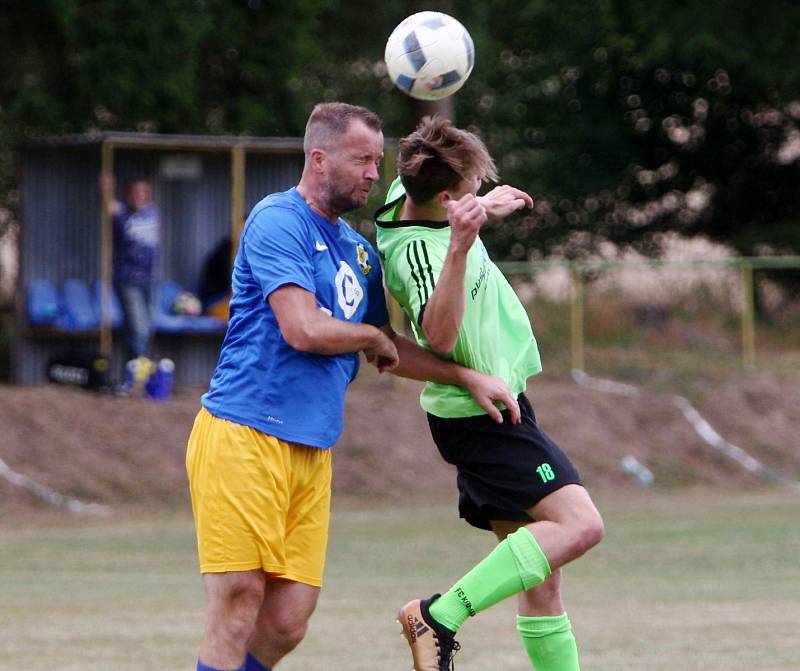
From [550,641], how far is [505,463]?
0.74m

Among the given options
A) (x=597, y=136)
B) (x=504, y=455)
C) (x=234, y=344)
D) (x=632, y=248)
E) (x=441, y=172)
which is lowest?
(x=632, y=248)

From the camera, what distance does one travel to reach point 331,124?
594 centimetres

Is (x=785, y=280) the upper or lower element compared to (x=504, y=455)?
lower

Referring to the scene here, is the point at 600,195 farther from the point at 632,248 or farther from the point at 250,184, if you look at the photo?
the point at 250,184

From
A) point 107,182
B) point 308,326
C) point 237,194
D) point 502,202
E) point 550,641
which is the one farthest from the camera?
point 237,194

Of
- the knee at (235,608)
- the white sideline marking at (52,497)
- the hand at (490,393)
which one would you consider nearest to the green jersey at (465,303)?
the hand at (490,393)

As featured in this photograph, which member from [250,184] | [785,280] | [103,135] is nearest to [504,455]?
[103,135]

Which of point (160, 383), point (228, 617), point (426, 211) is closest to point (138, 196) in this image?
point (160, 383)

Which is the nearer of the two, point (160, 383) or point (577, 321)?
point (160, 383)

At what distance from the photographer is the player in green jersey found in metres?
6.14

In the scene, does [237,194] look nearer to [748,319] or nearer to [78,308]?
[78,308]

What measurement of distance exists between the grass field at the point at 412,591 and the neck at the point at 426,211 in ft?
9.36

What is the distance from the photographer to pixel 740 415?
22.7 metres

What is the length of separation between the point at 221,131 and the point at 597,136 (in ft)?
40.6
